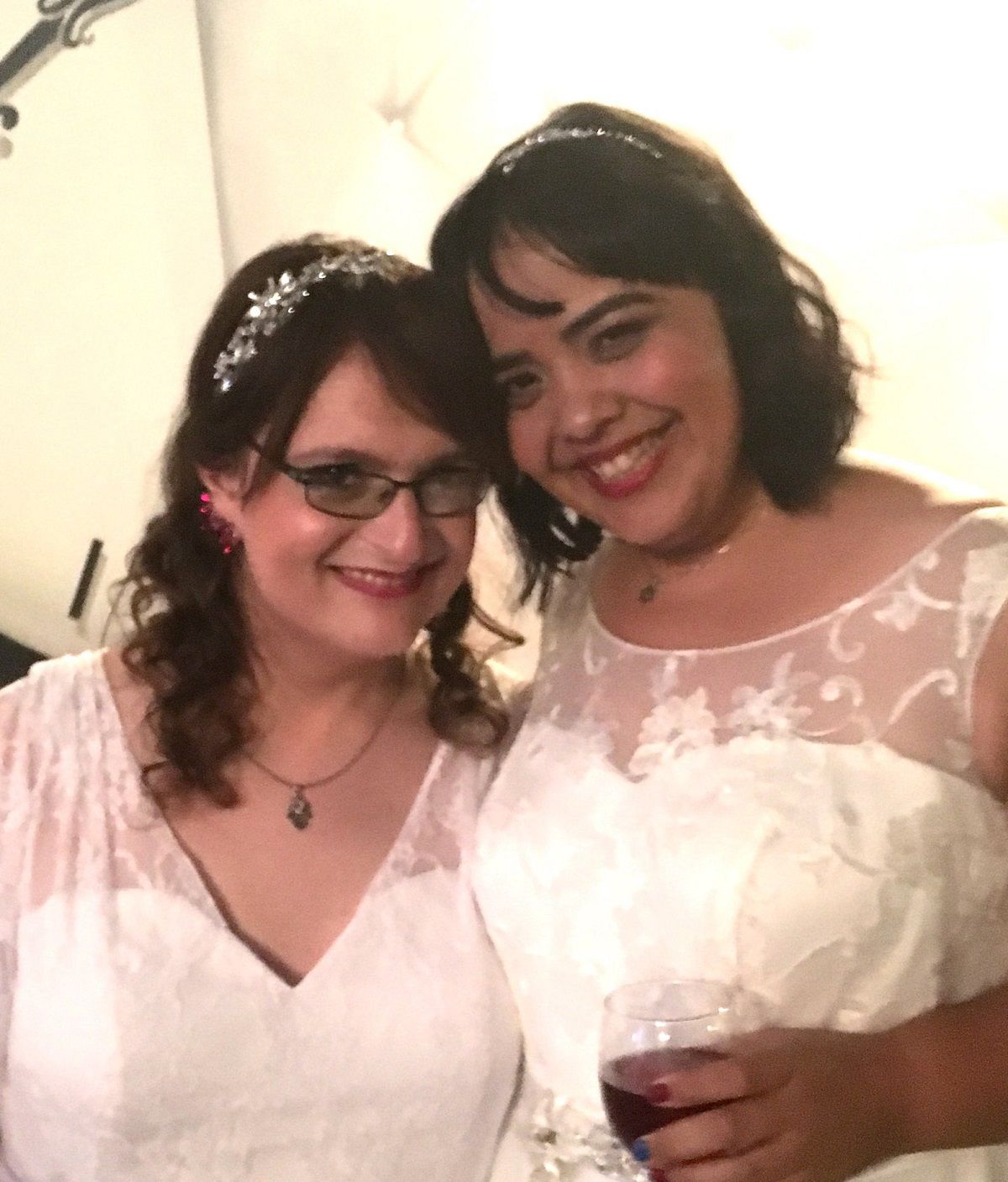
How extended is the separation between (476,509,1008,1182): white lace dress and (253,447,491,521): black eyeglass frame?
0.32 m

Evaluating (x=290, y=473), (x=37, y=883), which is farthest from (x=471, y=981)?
(x=290, y=473)

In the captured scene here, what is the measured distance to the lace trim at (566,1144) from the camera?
1.25m

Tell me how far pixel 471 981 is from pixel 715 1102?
50 centimetres

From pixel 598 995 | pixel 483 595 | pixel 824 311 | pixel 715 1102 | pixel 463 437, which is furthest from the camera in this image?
pixel 483 595

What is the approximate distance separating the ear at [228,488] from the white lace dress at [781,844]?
19.0 inches

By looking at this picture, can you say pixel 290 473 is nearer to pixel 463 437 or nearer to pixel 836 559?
pixel 463 437

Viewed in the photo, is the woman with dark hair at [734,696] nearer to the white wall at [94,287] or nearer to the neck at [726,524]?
the neck at [726,524]

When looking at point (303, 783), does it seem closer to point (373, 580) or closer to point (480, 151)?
point (373, 580)

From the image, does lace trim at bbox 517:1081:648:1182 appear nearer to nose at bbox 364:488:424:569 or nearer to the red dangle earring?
nose at bbox 364:488:424:569

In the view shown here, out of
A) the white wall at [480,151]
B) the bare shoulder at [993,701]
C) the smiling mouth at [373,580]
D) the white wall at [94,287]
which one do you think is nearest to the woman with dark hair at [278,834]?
the smiling mouth at [373,580]

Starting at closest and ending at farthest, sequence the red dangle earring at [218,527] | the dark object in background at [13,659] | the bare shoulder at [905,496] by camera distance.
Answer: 1. the bare shoulder at [905,496]
2. the red dangle earring at [218,527]
3. the dark object in background at [13,659]

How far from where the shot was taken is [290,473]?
132 centimetres

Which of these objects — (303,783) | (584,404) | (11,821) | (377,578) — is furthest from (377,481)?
(11,821)

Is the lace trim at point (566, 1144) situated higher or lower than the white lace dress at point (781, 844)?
lower
